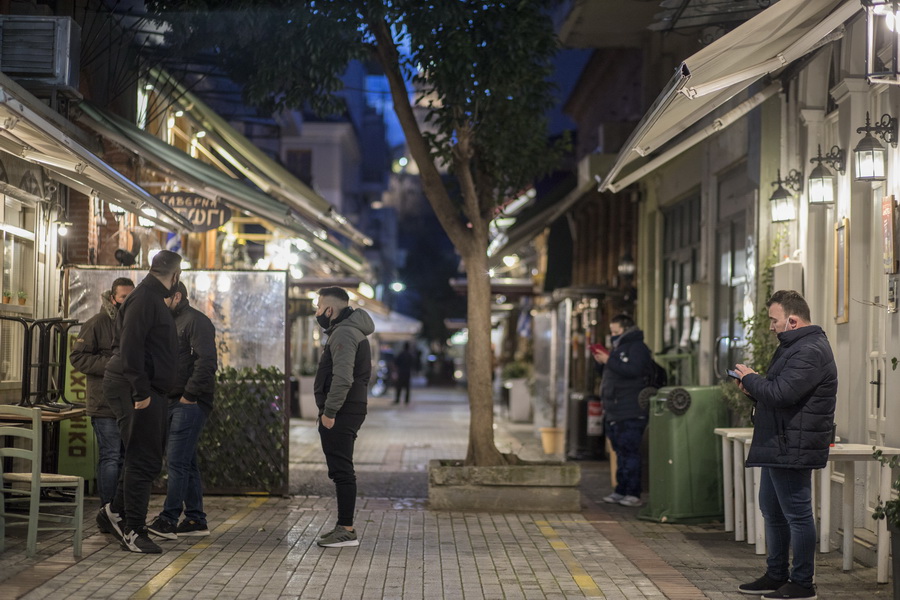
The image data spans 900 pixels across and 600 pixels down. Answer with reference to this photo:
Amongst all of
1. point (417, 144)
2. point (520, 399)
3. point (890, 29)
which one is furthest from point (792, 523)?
point (520, 399)

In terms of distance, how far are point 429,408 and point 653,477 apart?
2348cm

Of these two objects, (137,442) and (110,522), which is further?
(110,522)

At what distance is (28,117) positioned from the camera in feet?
26.1

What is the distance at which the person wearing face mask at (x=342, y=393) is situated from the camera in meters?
8.93

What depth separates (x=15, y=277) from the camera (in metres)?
11.1

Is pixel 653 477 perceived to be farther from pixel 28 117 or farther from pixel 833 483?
pixel 28 117

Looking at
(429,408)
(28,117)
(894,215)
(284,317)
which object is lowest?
(429,408)

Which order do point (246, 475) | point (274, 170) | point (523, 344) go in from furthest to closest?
point (523, 344)
point (274, 170)
point (246, 475)

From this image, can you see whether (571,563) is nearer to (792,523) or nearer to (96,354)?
(792,523)

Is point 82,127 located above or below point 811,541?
above

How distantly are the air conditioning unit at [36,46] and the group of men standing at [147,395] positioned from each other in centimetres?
253

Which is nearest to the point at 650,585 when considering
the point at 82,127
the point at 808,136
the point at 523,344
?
the point at 808,136

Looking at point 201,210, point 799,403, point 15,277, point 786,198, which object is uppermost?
point 201,210

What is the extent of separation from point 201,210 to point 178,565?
7.05m
